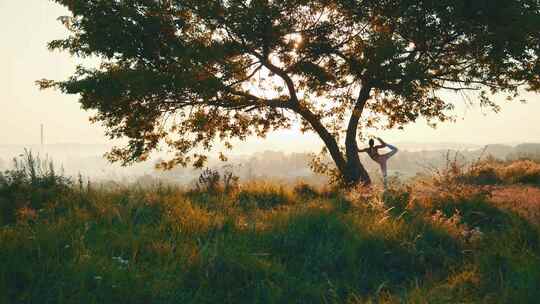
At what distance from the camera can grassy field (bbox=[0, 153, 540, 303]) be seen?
4.30 m

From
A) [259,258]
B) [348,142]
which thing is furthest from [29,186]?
[348,142]

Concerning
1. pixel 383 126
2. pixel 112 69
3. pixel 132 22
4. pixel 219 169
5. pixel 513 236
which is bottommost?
pixel 513 236

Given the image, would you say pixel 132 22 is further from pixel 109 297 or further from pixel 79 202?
pixel 109 297

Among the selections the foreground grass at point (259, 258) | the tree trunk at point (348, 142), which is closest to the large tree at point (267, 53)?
the tree trunk at point (348, 142)

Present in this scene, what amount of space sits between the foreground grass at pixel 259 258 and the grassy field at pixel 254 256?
13 millimetres

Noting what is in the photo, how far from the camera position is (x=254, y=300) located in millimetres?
4453

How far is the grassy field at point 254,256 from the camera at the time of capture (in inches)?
169

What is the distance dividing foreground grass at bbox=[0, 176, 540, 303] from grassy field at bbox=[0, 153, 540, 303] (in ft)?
0.04

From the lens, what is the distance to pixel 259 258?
17.8 ft

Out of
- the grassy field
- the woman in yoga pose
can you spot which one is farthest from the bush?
the woman in yoga pose

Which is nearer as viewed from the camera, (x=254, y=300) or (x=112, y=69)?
(x=254, y=300)

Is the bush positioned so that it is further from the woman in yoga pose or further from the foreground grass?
the woman in yoga pose

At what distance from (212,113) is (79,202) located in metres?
8.01

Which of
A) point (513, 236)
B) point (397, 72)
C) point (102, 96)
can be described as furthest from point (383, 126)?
point (513, 236)
